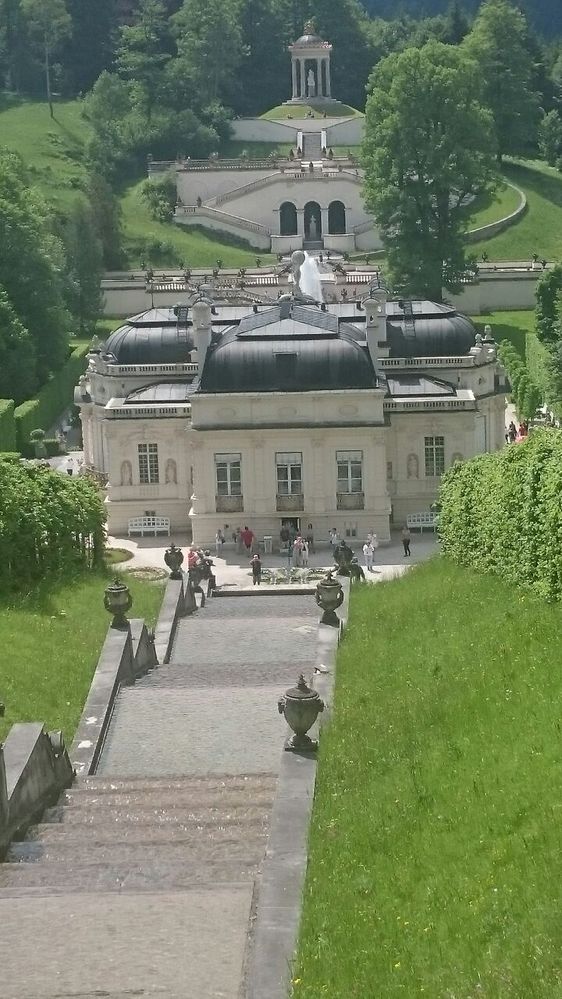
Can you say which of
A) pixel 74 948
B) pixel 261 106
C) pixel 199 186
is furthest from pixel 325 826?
pixel 261 106

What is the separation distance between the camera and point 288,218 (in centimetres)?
10969

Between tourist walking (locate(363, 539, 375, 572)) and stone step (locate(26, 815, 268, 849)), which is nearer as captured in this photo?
stone step (locate(26, 815, 268, 849))

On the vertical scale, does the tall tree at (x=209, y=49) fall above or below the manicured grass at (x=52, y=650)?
below

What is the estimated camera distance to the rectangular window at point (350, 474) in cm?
5247

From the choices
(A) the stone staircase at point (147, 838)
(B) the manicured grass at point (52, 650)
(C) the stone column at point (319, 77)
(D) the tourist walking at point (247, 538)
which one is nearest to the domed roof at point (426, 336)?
(D) the tourist walking at point (247, 538)

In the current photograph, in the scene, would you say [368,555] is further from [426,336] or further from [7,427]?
[7,427]

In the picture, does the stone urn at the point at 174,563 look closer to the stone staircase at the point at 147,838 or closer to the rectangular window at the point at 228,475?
the rectangular window at the point at 228,475

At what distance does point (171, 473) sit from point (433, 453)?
Result: 25.4ft

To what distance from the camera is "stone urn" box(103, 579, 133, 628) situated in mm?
30375

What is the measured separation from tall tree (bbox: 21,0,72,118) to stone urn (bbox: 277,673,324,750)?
121 m

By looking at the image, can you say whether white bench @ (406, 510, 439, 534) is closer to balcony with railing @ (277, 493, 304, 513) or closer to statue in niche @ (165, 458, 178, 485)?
balcony with railing @ (277, 493, 304, 513)

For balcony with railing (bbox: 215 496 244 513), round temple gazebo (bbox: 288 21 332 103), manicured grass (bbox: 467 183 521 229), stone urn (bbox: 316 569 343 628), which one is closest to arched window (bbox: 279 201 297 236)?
manicured grass (bbox: 467 183 521 229)

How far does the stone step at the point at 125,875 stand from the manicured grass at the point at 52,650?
198 inches

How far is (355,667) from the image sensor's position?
27.8m
